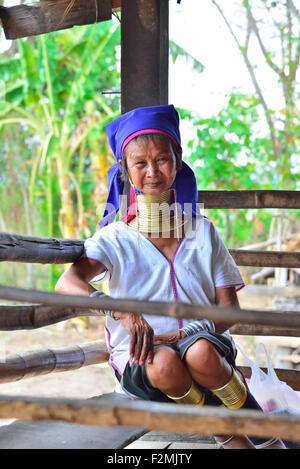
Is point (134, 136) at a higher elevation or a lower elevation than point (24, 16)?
lower

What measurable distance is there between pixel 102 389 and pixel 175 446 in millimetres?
6119

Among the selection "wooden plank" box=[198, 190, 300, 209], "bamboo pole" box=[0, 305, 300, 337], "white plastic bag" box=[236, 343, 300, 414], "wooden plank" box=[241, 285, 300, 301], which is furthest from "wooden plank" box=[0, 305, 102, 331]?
"wooden plank" box=[241, 285, 300, 301]

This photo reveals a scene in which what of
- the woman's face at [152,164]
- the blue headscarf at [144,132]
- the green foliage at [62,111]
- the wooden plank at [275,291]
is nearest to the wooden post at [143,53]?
the blue headscarf at [144,132]

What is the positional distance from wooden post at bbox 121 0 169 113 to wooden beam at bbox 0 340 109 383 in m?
1.13

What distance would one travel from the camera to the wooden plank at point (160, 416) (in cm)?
97

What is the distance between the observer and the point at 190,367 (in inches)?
65.3

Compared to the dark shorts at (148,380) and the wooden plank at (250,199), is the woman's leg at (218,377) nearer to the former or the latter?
the dark shorts at (148,380)

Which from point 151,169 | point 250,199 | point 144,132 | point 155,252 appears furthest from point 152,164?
point 250,199

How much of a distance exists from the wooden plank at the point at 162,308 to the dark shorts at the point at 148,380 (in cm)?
66

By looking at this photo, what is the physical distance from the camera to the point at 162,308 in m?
1.03

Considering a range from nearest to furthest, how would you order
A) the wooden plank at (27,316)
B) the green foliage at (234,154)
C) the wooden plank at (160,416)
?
the wooden plank at (160,416)
the wooden plank at (27,316)
the green foliage at (234,154)

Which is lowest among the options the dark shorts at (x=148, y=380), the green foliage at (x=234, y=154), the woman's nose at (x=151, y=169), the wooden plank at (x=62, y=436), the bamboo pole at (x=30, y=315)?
the wooden plank at (x=62, y=436)

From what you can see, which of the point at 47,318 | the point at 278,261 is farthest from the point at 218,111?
the point at 47,318

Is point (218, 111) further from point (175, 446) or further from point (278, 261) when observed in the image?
point (175, 446)
